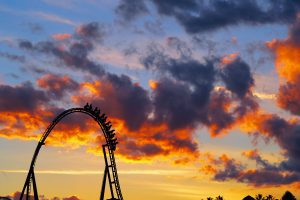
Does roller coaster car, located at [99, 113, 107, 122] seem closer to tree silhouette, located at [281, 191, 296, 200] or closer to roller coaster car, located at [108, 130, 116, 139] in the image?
roller coaster car, located at [108, 130, 116, 139]

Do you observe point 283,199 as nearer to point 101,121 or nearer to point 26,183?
point 101,121

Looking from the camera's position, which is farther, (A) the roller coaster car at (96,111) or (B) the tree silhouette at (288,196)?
(B) the tree silhouette at (288,196)

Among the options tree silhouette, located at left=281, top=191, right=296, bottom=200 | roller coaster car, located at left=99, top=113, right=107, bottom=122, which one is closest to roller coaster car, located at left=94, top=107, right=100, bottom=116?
roller coaster car, located at left=99, top=113, right=107, bottom=122

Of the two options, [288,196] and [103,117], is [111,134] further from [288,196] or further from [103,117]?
[288,196]

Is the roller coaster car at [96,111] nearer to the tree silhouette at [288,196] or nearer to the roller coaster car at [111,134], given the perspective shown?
the roller coaster car at [111,134]

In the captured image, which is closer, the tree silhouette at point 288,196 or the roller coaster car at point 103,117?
the roller coaster car at point 103,117

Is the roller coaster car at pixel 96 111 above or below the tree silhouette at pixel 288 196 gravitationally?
above

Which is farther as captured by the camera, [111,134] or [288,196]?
[288,196]

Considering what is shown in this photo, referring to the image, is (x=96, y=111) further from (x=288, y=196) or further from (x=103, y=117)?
(x=288, y=196)

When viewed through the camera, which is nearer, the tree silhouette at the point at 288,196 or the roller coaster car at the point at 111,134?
the roller coaster car at the point at 111,134

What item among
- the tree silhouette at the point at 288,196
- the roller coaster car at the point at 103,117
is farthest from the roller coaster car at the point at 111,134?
the tree silhouette at the point at 288,196

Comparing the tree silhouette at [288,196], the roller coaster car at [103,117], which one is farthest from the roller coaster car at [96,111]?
the tree silhouette at [288,196]

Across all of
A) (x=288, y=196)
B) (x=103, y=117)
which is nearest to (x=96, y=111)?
(x=103, y=117)

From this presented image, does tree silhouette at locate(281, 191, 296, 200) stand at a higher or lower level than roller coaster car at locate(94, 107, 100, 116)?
lower
